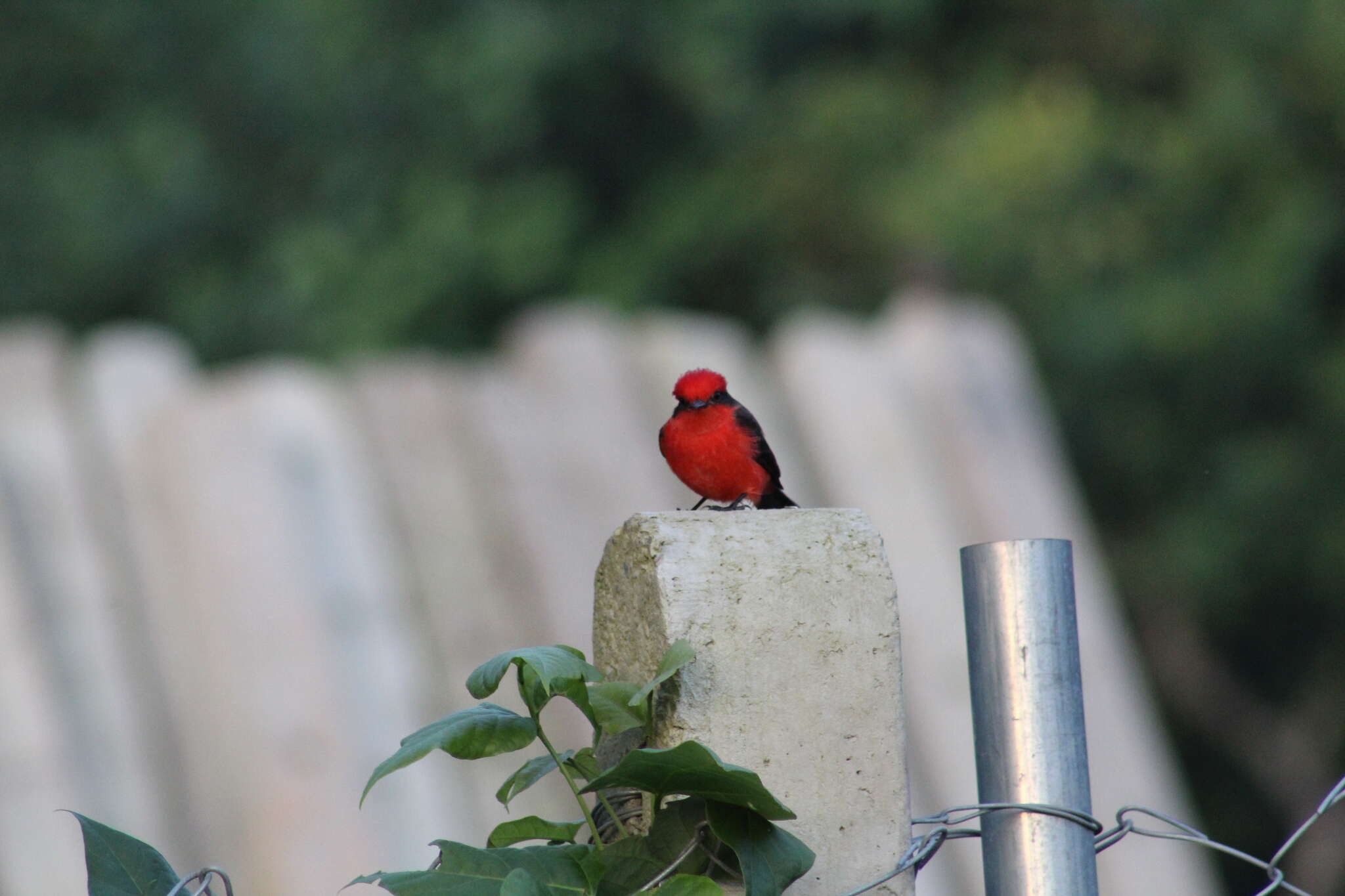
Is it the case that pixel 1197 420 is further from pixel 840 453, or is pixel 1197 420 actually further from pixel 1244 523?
pixel 840 453

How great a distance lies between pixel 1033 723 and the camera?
1.63m

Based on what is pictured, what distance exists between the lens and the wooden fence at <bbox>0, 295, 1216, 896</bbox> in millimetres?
4707

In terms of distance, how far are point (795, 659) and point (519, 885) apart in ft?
1.27

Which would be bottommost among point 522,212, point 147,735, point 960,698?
point 960,698

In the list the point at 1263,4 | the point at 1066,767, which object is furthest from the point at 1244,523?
the point at 1066,767

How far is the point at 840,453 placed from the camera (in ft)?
20.3

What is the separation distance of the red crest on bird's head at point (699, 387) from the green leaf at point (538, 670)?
1180 millimetres

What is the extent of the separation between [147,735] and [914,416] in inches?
134

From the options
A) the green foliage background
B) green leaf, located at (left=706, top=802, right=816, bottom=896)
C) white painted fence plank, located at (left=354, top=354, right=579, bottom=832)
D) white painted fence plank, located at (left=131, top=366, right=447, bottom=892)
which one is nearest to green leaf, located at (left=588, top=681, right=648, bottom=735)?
green leaf, located at (left=706, top=802, right=816, bottom=896)

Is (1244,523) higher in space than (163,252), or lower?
lower

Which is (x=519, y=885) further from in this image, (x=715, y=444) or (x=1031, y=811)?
(x=715, y=444)

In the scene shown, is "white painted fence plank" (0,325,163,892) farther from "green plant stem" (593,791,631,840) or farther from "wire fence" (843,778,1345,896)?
"wire fence" (843,778,1345,896)

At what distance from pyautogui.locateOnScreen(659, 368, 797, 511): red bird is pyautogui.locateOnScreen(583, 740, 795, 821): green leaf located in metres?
1.16

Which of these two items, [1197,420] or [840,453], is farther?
[1197,420]
